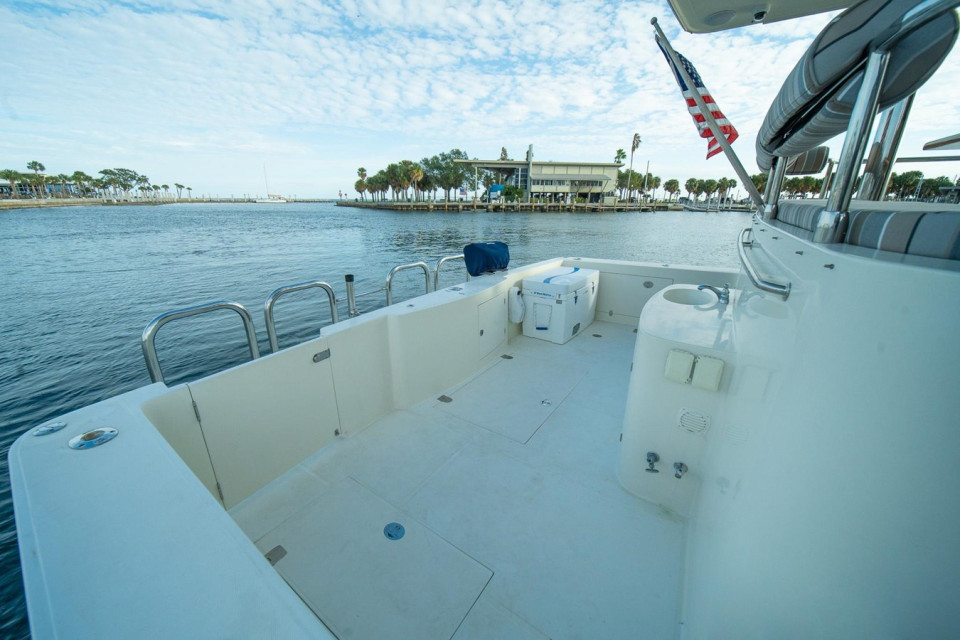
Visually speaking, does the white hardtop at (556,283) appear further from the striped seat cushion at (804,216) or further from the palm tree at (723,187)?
the palm tree at (723,187)

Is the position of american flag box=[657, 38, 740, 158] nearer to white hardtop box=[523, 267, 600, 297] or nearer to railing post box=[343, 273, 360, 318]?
white hardtop box=[523, 267, 600, 297]

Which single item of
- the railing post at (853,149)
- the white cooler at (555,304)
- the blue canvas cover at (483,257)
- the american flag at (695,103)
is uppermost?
the american flag at (695,103)

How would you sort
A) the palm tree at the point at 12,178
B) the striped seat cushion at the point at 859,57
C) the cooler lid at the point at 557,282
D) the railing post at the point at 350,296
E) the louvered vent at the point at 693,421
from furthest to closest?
the palm tree at the point at 12,178
the cooler lid at the point at 557,282
the railing post at the point at 350,296
the louvered vent at the point at 693,421
the striped seat cushion at the point at 859,57

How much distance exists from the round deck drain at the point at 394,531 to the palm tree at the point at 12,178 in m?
106

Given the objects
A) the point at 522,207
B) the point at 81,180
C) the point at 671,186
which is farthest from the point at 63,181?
the point at 671,186

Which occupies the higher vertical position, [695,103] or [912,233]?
[695,103]

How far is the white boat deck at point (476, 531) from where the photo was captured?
4.65 ft

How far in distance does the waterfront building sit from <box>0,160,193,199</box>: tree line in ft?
268

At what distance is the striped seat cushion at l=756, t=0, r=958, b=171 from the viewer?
2.39 feet

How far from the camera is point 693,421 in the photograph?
166cm

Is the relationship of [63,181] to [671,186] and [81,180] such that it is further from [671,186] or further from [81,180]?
[671,186]

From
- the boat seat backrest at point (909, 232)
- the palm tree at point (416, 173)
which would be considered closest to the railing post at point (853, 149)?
the boat seat backrest at point (909, 232)

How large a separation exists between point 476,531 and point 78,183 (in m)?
121

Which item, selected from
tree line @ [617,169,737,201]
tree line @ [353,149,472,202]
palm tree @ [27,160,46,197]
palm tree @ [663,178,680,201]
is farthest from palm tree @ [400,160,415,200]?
palm tree @ [27,160,46,197]
